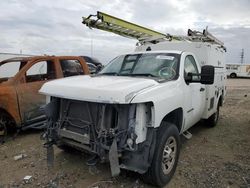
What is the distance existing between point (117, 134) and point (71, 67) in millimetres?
4462

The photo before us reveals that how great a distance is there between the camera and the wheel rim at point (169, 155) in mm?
3936

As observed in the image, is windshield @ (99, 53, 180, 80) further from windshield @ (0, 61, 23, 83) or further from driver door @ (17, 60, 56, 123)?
windshield @ (0, 61, 23, 83)

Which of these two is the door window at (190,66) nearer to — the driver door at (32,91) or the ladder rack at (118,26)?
the ladder rack at (118,26)

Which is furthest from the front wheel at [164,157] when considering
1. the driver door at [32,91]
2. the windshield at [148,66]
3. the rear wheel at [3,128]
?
the rear wheel at [3,128]

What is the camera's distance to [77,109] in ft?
12.7

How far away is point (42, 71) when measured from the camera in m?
7.19

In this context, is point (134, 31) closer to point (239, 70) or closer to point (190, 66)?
point (190, 66)

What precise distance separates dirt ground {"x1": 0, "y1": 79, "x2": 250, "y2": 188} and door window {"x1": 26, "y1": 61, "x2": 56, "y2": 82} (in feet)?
4.85

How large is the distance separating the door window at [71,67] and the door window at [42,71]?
0.99ft

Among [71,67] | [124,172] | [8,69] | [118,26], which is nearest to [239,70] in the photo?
[118,26]

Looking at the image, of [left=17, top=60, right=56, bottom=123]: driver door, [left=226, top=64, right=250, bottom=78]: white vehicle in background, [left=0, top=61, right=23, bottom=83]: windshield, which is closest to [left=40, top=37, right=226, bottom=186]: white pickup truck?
[left=17, top=60, right=56, bottom=123]: driver door

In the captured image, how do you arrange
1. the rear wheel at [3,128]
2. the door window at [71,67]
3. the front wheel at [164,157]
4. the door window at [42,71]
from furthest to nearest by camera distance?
the door window at [71,67], the door window at [42,71], the rear wheel at [3,128], the front wheel at [164,157]

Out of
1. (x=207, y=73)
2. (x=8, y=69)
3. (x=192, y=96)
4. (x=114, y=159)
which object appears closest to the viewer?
(x=114, y=159)

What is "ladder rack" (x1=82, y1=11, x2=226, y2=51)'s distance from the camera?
7.21 metres
